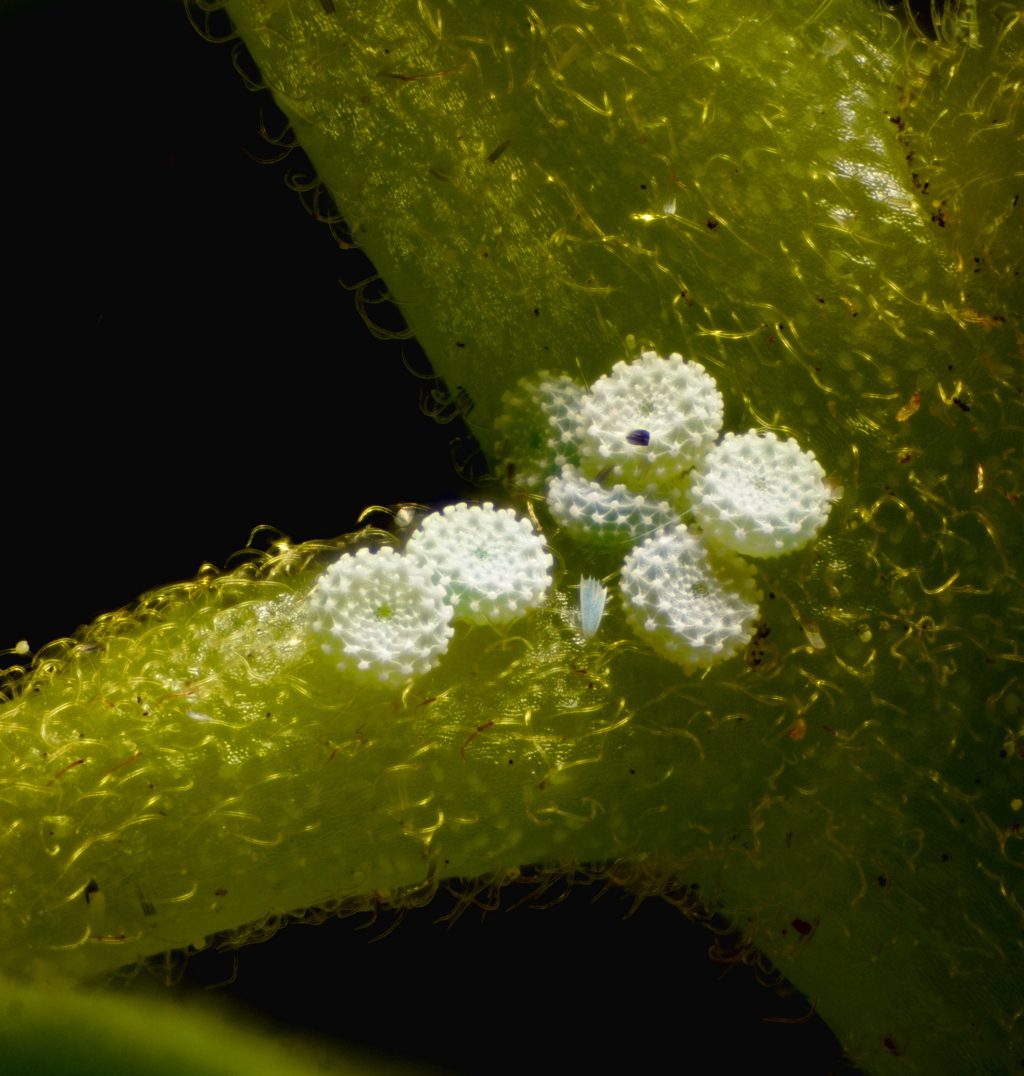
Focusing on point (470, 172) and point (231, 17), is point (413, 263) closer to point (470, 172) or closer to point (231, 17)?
point (470, 172)

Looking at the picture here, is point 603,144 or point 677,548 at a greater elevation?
point 603,144

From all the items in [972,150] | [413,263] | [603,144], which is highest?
[972,150]

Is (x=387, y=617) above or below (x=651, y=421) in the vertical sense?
below

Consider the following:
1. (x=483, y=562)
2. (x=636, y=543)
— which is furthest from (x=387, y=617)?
(x=636, y=543)

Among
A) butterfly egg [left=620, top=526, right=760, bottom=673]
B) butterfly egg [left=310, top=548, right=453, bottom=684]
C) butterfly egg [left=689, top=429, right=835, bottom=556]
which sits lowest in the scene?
butterfly egg [left=310, top=548, right=453, bottom=684]

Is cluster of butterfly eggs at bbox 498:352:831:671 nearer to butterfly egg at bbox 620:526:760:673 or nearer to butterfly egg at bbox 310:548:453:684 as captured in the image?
butterfly egg at bbox 620:526:760:673

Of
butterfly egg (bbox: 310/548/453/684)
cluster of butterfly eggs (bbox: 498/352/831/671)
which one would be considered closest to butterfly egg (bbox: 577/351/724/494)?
cluster of butterfly eggs (bbox: 498/352/831/671)

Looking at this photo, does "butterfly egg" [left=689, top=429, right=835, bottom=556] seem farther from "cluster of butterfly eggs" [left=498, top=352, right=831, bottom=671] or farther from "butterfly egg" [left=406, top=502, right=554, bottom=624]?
"butterfly egg" [left=406, top=502, right=554, bottom=624]

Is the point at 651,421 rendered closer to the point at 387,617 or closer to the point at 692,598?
the point at 692,598

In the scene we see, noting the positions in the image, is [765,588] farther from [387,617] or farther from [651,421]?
[387,617]

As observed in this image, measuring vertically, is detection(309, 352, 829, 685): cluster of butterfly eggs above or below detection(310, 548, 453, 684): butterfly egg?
above

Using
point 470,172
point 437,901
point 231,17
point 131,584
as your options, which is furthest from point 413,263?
point 437,901
